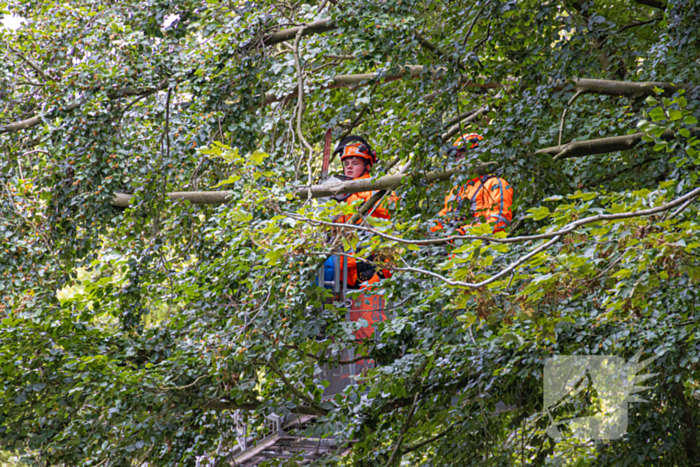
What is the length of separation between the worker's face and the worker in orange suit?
1061 mm

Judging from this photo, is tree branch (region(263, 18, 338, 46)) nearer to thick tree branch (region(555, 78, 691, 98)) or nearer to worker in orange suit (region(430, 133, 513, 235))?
worker in orange suit (region(430, 133, 513, 235))

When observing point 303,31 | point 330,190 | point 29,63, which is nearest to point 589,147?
point 330,190

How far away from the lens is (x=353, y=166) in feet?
19.0

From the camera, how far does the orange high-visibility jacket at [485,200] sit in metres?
4.58

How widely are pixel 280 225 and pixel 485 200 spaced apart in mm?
1878

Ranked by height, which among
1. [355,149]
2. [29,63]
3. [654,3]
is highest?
[654,3]

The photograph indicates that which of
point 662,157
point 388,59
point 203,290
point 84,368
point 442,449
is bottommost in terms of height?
point 442,449

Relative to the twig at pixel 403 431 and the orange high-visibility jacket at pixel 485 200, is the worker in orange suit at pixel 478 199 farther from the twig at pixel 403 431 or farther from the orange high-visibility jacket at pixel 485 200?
the twig at pixel 403 431

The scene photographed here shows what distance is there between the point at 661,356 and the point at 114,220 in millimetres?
3843

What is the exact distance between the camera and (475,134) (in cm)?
486

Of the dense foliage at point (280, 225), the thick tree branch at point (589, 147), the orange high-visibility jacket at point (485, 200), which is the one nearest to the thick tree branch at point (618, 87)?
the dense foliage at point (280, 225)

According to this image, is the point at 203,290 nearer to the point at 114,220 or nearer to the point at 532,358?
the point at 114,220

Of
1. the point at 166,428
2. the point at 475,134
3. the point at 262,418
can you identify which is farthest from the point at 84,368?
the point at 475,134

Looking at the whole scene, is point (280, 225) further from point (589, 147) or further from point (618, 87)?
point (618, 87)
